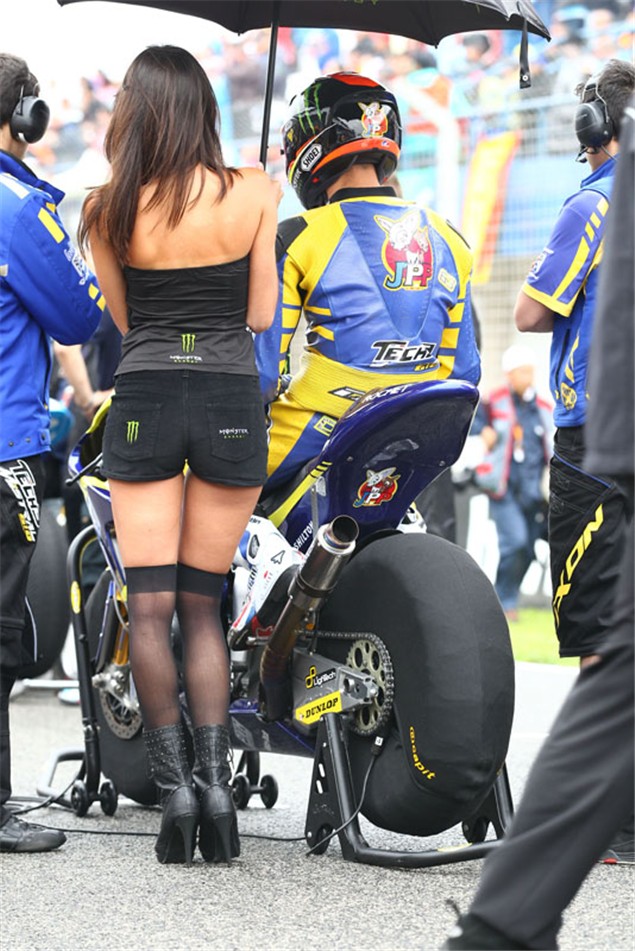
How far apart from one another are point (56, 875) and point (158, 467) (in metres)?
1.07

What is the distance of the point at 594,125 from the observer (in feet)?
15.7

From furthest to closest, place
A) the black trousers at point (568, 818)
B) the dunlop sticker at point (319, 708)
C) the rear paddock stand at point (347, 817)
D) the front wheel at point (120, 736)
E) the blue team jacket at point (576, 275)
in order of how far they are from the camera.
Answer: the front wheel at point (120, 736) → the blue team jacket at point (576, 275) → the dunlop sticker at point (319, 708) → the rear paddock stand at point (347, 817) → the black trousers at point (568, 818)

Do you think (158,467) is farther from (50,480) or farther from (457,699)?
(50,480)

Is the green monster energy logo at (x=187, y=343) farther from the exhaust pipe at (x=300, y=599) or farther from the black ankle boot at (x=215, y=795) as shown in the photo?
the black ankle boot at (x=215, y=795)

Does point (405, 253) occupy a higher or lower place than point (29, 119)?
lower

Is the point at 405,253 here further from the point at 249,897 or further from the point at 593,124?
the point at 249,897

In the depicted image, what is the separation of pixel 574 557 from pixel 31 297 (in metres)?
1.65

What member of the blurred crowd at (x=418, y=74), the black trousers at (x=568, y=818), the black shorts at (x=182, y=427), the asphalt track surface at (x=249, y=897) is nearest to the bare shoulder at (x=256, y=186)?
the black shorts at (x=182, y=427)

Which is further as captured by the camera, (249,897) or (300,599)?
(300,599)

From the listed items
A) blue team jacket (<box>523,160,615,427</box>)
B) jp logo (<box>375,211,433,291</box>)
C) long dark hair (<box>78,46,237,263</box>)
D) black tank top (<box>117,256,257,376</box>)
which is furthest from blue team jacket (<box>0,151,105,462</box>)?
blue team jacket (<box>523,160,615,427</box>)

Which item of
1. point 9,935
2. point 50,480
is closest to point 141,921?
point 9,935

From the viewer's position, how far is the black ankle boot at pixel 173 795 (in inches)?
174

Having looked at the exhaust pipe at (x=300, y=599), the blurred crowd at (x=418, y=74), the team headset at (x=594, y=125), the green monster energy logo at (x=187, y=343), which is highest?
the blurred crowd at (x=418, y=74)

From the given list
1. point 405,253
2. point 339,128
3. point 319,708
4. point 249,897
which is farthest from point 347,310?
point 249,897
